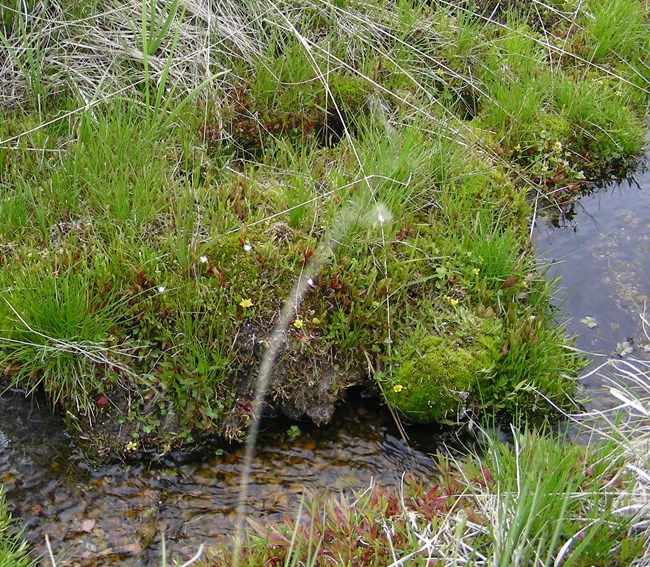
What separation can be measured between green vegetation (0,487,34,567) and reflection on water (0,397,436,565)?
0.23 feet

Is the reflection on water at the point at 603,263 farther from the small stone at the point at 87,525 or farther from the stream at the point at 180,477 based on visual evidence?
the small stone at the point at 87,525

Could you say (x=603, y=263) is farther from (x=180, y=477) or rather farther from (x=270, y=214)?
(x=180, y=477)

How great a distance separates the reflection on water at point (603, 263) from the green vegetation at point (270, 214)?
18 centimetres

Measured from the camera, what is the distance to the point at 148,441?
360cm

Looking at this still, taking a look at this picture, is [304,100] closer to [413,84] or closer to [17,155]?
[413,84]

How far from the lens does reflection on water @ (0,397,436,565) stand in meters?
3.23

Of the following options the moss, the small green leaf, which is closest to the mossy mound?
the moss

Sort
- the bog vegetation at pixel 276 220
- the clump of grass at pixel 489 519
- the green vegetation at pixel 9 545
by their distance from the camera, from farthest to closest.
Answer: the bog vegetation at pixel 276 220, the green vegetation at pixel 9 545, the clump of grass at pixel 489 519

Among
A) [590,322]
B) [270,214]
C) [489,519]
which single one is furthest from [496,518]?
[270,214]

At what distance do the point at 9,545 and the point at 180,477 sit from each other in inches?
32.4

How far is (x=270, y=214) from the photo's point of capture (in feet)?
13.5

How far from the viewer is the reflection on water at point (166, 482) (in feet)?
10.6

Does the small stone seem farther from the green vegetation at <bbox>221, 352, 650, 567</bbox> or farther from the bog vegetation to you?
the green vegetation at <bbox>221, 352, 650, 567</bbox>

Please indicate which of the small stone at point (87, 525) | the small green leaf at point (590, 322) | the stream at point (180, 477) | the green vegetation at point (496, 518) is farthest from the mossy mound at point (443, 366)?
the small stone at point (87, 525)
